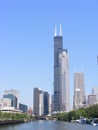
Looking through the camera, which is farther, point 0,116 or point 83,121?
point 0,116

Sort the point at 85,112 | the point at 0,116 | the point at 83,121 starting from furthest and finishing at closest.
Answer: the point at 85,112
the point at 0,116
the point at 83,121

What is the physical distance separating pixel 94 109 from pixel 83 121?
1092cm

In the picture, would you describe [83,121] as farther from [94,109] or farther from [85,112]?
[85,112]

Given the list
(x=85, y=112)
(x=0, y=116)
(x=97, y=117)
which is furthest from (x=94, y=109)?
(x=0, y=116)

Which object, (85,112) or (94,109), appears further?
(85,112)

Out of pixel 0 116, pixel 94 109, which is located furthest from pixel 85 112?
pixel 0 116

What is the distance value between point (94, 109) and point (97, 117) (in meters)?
5.83

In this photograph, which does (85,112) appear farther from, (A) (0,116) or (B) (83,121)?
(A) (0,116)

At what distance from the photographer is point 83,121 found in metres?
171

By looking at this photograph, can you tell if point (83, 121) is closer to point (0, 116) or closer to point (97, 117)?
point (97, 117)

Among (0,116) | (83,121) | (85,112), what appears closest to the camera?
(83,121)

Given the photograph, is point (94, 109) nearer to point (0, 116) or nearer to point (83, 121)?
point (83, 121)

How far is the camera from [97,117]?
572ft

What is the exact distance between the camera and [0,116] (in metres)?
183
